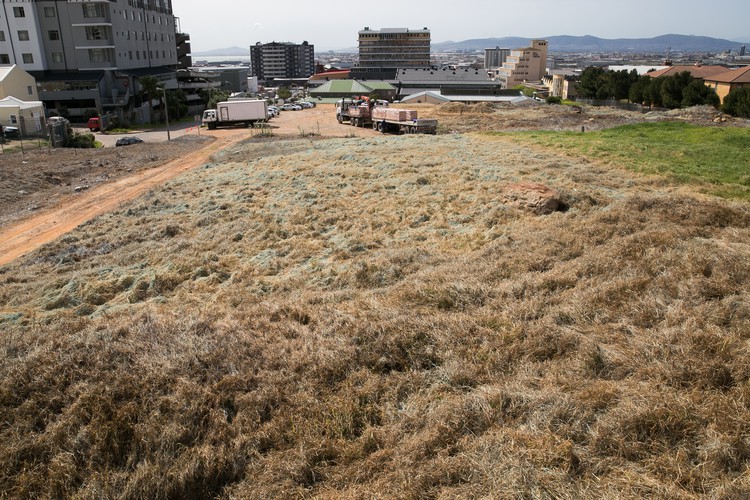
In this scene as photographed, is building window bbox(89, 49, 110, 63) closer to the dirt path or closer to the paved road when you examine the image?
the paved road

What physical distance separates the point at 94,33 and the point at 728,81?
289ft

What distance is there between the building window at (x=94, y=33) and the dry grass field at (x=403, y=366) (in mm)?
68647

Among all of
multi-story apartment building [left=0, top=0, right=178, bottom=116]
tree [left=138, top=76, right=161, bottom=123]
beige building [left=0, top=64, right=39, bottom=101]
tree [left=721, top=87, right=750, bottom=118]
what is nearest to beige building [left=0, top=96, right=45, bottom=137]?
beige building [left=0, top=64, right=39, bottom=101]

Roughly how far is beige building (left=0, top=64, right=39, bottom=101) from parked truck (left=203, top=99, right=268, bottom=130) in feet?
79.9

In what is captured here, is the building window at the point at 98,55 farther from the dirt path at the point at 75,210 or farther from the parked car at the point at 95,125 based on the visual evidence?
the dirt path at the point at 75,210

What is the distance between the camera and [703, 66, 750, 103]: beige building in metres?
70.9

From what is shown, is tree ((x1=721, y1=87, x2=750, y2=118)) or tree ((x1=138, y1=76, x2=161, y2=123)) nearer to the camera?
tree ((x1=721, y1=87, x2=750, y2=118))

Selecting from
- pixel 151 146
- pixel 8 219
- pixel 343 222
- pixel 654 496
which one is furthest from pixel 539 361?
pixel 151 146

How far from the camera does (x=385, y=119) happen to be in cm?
4878

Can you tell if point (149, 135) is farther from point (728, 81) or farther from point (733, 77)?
point (733, 77)

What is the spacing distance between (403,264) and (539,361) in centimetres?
537

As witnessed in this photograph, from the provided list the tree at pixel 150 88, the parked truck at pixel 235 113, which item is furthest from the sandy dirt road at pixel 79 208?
the tree at pixel 150 88

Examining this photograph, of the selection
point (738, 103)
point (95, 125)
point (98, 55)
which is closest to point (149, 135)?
point (95, 125)

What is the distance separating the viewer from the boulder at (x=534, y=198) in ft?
50.3
